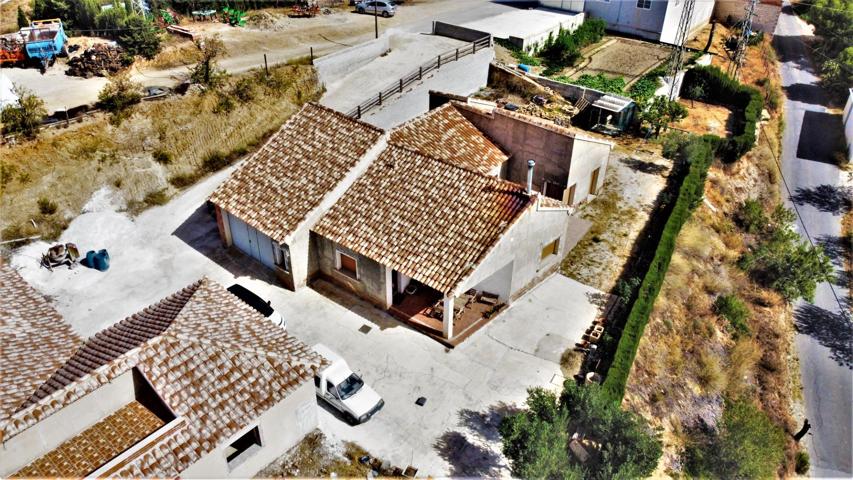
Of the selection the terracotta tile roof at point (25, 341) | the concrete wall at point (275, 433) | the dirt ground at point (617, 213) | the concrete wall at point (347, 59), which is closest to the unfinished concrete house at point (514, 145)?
the dirt ground at point (617, 213)

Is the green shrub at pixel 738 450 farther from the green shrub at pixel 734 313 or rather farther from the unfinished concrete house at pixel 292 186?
the unfinished concrete house at pixel 292 186

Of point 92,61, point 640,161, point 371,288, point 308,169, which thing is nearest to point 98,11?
point 92,61

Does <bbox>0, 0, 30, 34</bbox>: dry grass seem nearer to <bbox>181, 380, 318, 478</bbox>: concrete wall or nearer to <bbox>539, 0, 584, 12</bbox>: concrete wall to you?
<bbox>181, 380, 318, 478</bbox>: concrete wall

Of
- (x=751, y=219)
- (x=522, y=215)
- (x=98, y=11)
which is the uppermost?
(x=98, y=11)

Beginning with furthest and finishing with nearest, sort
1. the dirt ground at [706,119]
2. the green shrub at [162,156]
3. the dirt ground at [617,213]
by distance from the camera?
1. the dirt ground at [706,119]
2. the green shrub at [162,156]
3. the dirt ground at [617,213]

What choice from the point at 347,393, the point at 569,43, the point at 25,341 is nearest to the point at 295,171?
the point at 347,393

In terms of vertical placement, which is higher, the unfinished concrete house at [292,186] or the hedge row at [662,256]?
the unfinished concrete house at [292,186]

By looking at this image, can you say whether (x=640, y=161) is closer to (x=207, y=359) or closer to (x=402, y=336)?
(x=402, y=336)
